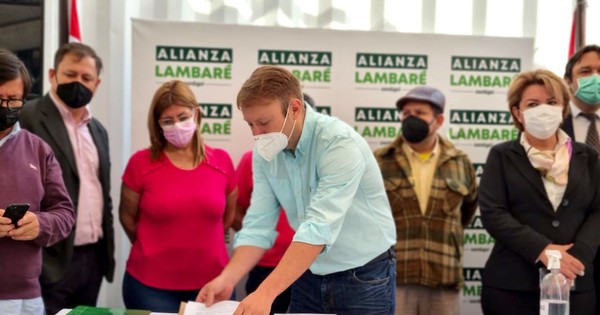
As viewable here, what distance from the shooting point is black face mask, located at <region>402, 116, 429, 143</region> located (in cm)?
318

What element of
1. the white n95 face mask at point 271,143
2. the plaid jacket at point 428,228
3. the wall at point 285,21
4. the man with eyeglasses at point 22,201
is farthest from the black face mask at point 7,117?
the plaid jacket at point 428,228

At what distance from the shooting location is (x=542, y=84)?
2.57 meters

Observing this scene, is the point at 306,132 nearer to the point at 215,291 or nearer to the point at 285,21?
the point at 215,291

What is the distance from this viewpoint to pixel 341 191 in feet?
5.84

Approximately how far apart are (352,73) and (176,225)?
143 centimetres

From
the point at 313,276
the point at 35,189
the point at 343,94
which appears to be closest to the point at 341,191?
the point at 313,276

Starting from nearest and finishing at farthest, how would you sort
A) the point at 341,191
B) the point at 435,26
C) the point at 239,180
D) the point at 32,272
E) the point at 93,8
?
1. the point at 341,191
2. the point at 32,272
3. the point at 239,180
4. the point at 93,8
5. the point at 435,26

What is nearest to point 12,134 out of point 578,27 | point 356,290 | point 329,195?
point 329,195

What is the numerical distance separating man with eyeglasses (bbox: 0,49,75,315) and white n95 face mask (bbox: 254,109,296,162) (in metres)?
0.74

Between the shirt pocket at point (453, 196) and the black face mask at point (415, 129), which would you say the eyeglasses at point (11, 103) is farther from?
the shirt pocket at point (453, 196)

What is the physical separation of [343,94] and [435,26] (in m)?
0.80

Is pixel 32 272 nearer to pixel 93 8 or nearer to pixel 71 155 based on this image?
pixel 71 155

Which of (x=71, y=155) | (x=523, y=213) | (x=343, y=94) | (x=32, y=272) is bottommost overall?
(x=32, y=272)

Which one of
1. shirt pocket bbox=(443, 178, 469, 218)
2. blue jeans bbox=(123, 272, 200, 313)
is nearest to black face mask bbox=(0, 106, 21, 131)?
blue jeans bbox=(123, 272, 200, 313)
